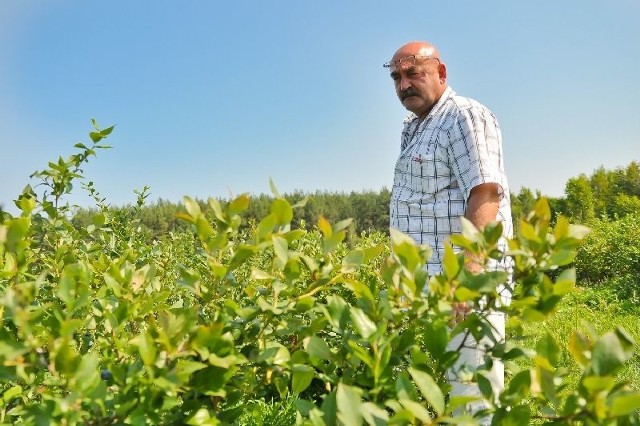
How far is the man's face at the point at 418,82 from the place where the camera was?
3047mm

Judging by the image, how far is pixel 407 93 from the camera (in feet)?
10.1

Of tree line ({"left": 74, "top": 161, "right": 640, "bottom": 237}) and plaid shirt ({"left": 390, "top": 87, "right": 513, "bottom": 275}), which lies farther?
tree line ({"left": 74, "top": 161, "right": 640, "bottom": 237})

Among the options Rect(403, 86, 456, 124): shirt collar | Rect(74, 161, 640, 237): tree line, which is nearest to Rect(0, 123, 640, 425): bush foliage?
Rect(403, 86, 456, 124): shirt collar

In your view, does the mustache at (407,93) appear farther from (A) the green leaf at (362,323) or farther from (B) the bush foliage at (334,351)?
(A) the green leaf at (362,323)

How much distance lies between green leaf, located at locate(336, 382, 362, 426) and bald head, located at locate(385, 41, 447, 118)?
2.35 meters

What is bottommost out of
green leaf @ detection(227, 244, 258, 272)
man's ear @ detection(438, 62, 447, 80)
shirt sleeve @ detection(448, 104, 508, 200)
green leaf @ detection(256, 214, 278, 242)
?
green leaf @ detection(227, 244, 258, 272)

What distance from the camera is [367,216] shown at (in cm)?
3234

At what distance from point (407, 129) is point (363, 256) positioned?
2.25 metres

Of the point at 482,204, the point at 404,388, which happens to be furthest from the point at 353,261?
the point at 482,204

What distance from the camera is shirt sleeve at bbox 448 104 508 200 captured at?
2.58 metres

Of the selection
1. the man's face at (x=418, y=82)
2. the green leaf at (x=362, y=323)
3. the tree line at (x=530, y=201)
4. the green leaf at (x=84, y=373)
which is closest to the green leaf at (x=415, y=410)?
the green leaf at (x=362, y=323)

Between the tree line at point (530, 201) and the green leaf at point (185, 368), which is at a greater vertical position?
the tree line at point (530, 201)

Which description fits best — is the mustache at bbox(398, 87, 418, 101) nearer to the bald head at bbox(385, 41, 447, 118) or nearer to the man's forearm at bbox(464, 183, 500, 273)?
the bald head at bbox(385, 41, 447, 118)

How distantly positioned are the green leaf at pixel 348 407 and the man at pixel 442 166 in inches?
63.9
